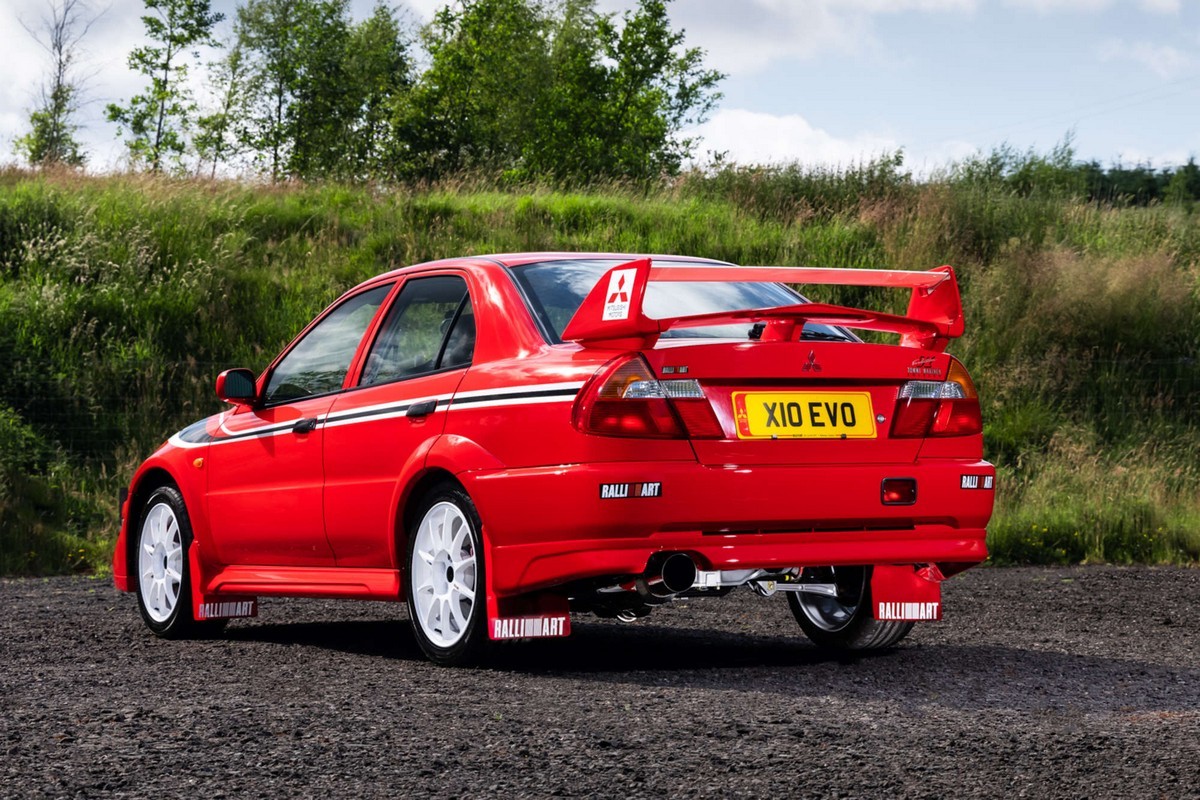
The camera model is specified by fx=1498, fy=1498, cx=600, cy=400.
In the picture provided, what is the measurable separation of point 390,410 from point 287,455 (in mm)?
943

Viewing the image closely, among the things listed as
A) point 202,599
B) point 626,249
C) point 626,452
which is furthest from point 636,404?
point 626,249

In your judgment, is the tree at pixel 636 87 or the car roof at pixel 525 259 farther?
the tree at pixel 636 87

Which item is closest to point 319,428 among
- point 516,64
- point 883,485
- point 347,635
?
point 347,635

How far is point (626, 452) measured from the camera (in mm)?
5277

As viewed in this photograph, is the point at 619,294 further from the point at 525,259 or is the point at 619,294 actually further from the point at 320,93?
the point at 320,93

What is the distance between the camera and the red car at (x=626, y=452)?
533 centimetres

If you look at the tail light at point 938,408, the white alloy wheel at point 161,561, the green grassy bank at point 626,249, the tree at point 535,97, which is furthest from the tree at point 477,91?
the tail light at point 938,408

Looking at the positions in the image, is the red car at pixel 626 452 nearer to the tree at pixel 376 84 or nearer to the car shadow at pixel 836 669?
the car shadow at pixel 836 669

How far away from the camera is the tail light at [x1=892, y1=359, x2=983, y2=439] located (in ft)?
18.9

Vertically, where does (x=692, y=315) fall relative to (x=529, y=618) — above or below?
above

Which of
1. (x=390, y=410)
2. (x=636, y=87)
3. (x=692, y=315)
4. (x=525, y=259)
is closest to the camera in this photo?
(x=692, y=315)

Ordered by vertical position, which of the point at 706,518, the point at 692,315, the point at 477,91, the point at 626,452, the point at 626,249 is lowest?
the point at 706,518

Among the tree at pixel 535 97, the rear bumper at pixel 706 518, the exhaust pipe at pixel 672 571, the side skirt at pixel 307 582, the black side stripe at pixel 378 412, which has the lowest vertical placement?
the side skirt at pixel 307 582

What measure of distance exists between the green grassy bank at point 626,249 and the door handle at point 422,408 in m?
7.71
